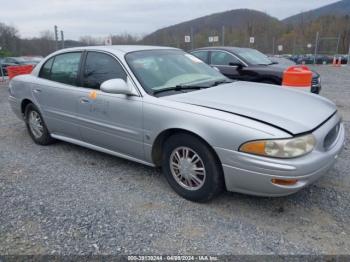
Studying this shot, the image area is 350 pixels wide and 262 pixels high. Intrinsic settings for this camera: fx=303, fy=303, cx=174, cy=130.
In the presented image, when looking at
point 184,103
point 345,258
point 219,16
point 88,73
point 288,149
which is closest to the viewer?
point 345,258

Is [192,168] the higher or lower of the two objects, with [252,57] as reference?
lower

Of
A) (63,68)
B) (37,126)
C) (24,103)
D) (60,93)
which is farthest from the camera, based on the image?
(24,103)

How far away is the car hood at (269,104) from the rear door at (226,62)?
4168 mm

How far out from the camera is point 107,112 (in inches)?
138

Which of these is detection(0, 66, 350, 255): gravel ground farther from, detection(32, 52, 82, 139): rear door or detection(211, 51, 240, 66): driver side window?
detection(211, 51, 240, 66): driver side window

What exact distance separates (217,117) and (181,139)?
0.47m

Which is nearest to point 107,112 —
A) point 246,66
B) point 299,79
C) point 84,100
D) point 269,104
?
point 84,100

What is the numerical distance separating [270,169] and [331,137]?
89 centimetres

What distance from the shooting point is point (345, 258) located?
2.26m

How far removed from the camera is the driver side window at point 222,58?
25.8 ft

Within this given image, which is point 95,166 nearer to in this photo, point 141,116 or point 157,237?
point 141,116

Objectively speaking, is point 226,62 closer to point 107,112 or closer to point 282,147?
point 107,112

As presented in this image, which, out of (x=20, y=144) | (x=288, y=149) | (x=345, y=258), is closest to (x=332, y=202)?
(x=345, y=258)

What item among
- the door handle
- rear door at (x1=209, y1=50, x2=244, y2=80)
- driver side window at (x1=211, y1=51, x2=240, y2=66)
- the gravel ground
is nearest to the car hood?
the gravel ground
